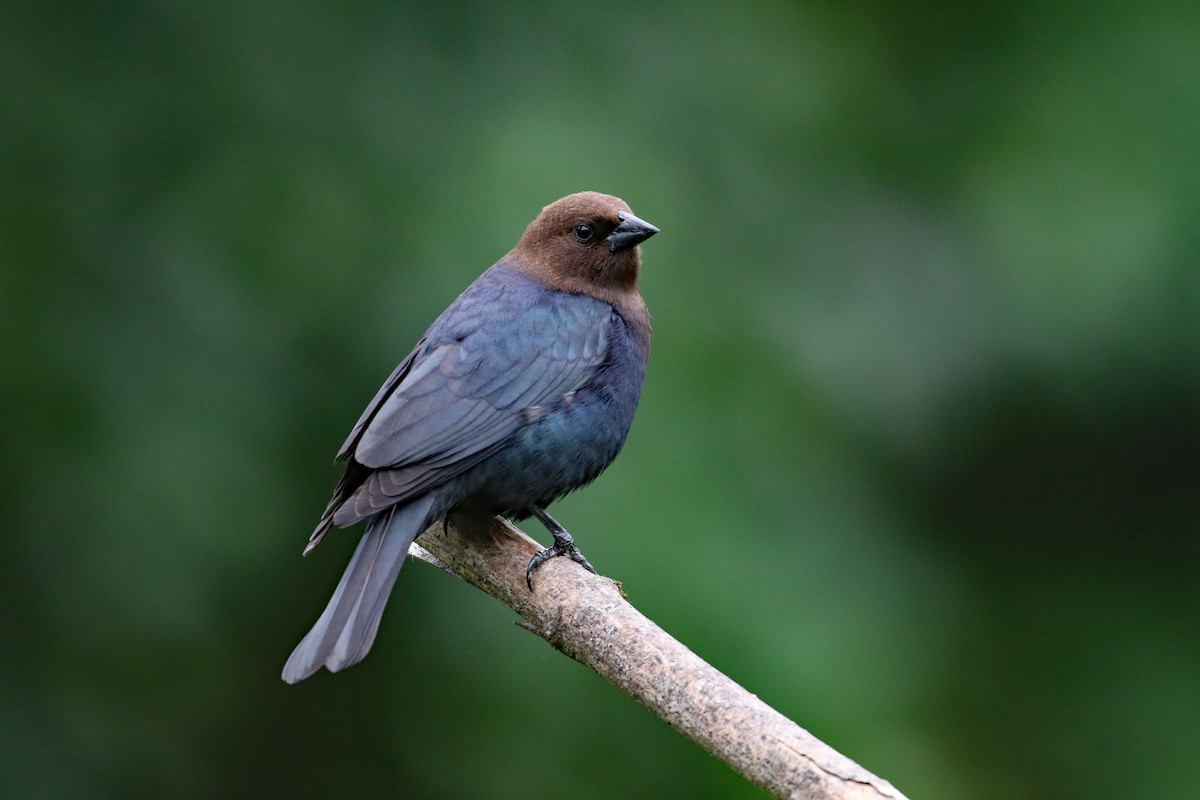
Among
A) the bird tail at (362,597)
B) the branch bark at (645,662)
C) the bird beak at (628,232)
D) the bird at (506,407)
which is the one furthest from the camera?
the bird beak at (628,232)

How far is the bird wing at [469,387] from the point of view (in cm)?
355

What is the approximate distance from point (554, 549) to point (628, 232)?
1106 millimetres

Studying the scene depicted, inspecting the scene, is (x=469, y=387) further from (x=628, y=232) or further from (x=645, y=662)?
(x=645, y=662)

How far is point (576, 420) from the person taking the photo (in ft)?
12.6

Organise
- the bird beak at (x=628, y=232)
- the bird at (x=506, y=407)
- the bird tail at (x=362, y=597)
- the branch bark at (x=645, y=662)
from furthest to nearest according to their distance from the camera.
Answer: the bird beak at (x=628, y=232)
the bird at (x=506, y=407)
the bird tail at (x=362, y=597)
the branch bark at (x=645, y=662)

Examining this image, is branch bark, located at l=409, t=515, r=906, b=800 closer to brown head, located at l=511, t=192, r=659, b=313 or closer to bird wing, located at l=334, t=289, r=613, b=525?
bird wing, located at l=334, t=289, r=613, b=525

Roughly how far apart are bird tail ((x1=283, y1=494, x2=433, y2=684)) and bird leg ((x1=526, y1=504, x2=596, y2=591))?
0.31 metres

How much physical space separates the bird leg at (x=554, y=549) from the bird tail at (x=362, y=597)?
31 cm

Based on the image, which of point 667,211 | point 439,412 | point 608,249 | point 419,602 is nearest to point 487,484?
point 439,412

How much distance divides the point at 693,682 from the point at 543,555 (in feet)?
2.73

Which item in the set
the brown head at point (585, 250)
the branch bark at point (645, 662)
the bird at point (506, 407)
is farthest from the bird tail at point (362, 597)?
the brown head at point (585, 250)

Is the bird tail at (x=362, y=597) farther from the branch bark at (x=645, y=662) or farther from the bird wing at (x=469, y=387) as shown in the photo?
the branch bark at (x=645, y=662)

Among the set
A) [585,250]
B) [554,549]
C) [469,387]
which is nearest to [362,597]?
[554,549]

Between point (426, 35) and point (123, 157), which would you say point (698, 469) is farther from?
point (123, 157)
